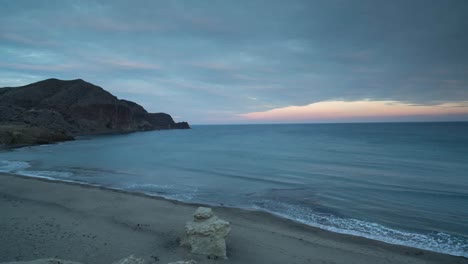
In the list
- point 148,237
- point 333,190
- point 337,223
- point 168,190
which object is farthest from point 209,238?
point 333,190

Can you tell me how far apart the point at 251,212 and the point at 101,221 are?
7.40 metres

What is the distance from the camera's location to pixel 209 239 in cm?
873

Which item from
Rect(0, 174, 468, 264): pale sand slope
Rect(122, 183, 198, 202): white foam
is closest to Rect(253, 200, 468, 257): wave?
Rect(0, 174, 468, 264): pale sand slope

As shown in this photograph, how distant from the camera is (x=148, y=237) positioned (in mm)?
10312

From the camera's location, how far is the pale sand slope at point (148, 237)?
884 centimetres

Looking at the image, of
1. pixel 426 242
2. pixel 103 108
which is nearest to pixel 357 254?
pixel 426 242

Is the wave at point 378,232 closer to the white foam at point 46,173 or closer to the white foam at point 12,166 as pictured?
the white foam at point 46,173

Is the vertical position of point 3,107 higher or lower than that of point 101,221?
higher

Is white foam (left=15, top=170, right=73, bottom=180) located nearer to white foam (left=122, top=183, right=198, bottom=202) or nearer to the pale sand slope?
white foam (left=122, top=183, right=198, bottom=202)

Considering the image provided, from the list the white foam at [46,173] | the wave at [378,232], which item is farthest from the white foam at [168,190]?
the white foam at [46,173]

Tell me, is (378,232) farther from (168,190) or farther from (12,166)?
(12,166)

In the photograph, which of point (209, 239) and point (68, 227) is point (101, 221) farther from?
point (209, 239)

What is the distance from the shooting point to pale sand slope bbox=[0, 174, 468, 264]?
348 inches

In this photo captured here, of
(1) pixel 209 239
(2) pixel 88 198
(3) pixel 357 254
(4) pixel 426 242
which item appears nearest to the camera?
(1) pixel 209 239
